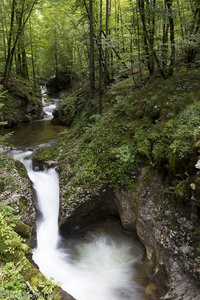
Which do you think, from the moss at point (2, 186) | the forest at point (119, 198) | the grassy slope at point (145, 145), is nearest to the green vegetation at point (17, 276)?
the forest at point (119, 198)

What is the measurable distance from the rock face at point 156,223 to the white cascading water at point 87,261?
0.53m

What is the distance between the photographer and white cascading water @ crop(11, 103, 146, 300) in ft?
20.9

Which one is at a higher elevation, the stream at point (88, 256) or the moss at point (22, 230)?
the moss at point (22, 230)

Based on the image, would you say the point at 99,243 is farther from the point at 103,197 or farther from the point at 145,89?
the point at 145,89

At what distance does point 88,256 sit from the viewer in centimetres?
743

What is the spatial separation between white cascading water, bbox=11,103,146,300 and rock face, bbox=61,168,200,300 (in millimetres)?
525

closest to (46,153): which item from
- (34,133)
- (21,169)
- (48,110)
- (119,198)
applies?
(21,169)

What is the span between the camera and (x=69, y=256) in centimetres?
739

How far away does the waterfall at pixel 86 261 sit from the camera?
6383mm

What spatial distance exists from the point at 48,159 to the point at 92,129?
2.11 m

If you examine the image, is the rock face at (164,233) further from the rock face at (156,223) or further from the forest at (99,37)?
the forest at (99,37)

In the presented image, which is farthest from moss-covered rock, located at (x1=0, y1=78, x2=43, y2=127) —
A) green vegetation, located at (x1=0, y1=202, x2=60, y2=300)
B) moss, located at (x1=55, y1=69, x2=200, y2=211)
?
green vegetation, located at (x1=0, y1=202, x2=60, y2=300)

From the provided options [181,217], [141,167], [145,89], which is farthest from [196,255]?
[145,89]

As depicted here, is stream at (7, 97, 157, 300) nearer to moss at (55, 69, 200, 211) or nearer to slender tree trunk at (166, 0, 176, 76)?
moss at (55, 69, 200, 211)
